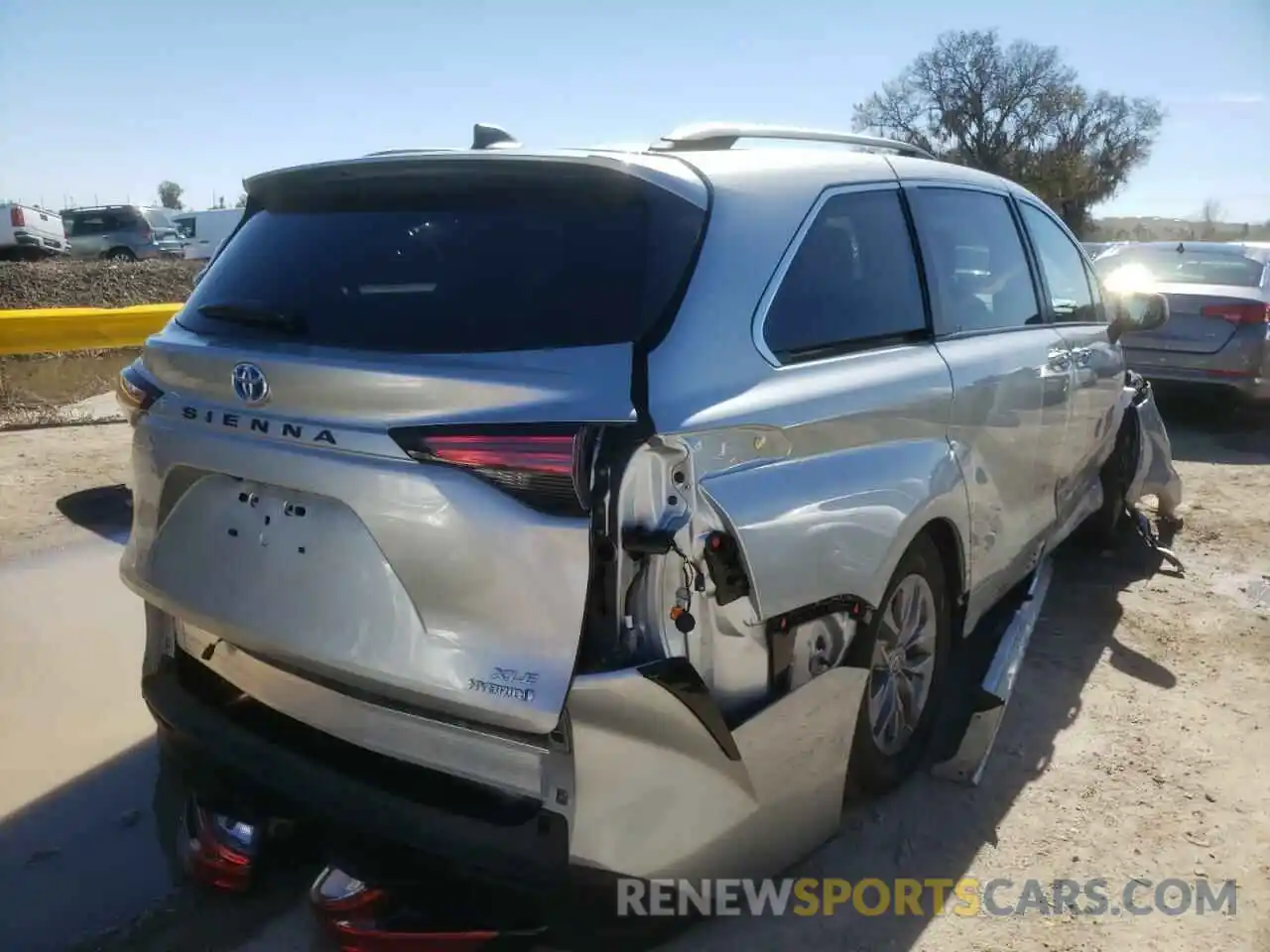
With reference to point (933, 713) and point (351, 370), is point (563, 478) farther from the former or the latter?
point (933, 713)

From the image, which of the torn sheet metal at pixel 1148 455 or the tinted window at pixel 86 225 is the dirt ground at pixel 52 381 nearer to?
the torn sheet metal at pixel 1148 455

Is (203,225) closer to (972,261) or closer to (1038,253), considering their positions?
(1038,253)

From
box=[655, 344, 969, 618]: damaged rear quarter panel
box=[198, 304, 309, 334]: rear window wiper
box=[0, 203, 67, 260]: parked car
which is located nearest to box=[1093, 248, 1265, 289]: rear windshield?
box=[655, 344, 969, 618]: damaged rear quarter panel

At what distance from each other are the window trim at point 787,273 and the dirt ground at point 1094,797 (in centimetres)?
137

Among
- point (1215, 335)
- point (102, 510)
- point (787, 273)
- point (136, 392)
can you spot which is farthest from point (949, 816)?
point (1215, 335)

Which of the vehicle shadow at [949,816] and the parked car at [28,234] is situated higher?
the parked car at [28,234]

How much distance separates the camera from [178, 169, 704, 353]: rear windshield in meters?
2.10

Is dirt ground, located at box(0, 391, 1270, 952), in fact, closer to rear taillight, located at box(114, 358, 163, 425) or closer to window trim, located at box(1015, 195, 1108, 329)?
rear taillight, located at box(114, 358, 163, 425)

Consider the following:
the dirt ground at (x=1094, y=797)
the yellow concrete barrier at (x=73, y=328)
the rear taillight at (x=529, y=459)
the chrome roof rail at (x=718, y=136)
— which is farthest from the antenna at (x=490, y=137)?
the yellow concrete barrier at (x=73, y=328)

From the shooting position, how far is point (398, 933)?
7.16 ft

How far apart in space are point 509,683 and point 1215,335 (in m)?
8.58

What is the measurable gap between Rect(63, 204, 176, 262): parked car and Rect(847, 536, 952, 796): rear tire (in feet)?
93.3

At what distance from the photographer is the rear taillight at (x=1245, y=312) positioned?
28.0 feet

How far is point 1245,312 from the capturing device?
855 cm
